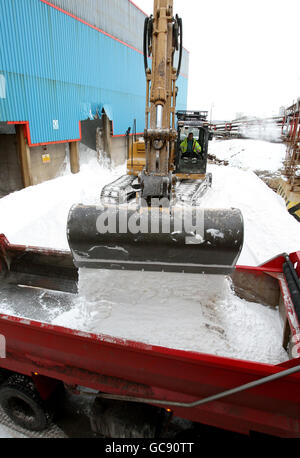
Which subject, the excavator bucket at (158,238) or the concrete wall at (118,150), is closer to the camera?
the excavator bucket at (158,238)

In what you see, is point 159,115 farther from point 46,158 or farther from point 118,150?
point 118,150

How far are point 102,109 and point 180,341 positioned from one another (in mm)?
13554

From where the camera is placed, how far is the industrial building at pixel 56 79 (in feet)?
29.7

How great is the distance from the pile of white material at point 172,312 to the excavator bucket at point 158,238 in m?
0.34

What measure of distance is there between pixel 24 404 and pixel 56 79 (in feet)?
35.5

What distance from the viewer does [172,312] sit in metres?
3.47

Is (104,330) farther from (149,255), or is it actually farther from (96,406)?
(149,255)

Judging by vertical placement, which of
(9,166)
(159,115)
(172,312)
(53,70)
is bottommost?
(172,312)

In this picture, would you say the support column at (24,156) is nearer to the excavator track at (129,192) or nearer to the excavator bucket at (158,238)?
the excavator track at (129,192)

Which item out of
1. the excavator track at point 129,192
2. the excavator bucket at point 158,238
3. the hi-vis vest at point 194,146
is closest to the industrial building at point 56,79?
the excavator track at point 129,192

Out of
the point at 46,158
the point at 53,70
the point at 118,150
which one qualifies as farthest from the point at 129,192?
the point at 118,150

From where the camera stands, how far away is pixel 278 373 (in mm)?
1997

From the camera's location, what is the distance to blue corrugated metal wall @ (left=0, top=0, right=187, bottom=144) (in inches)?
349

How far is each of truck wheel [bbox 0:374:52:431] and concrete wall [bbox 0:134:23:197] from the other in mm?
8851
